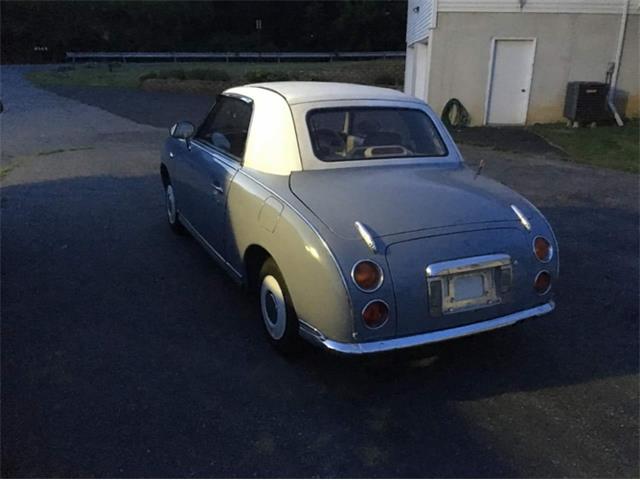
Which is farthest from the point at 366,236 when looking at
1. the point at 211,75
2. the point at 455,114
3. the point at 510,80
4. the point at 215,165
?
the point at 211,75

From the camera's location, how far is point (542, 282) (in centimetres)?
343

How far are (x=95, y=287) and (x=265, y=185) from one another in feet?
6.31

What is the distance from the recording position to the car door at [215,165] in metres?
4.31

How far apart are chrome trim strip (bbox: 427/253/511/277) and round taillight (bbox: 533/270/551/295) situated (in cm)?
28

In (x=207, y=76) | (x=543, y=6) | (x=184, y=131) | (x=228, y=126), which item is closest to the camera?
(x=228, y=126)

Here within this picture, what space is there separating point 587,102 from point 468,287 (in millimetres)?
12685

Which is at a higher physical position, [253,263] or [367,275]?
[367,275]

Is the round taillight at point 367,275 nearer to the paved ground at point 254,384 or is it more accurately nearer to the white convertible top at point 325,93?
the paved ground at point 254,384

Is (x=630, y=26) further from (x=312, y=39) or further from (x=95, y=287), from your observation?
(x=312, y=39)

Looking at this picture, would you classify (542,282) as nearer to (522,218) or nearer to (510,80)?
(522,218)

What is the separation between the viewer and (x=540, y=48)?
47.2 feet

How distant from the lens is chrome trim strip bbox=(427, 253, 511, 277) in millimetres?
3070

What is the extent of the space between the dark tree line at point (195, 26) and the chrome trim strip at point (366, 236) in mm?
45436

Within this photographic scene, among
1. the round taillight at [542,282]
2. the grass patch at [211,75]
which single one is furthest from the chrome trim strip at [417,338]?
the grass patch at [211,75]
